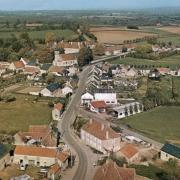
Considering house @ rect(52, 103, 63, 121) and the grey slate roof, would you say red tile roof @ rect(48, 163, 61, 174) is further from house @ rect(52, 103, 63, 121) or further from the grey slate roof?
house @ rect(52, 103, 63, 121)

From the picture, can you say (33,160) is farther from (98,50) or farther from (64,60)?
(98,50)

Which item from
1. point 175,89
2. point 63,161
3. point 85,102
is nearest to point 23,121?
point 85,102

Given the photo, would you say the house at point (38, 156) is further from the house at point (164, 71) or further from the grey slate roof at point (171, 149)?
the house at point (164, 71)

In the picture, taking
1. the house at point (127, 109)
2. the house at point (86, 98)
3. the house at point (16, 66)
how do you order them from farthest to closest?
1. the house at point (16, 66)
2. the house at point (86, 98)
3. the house at point (127, 109)

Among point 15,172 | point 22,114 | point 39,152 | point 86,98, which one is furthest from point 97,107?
point 15,172

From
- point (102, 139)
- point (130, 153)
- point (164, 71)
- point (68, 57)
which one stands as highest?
point (102, 139)

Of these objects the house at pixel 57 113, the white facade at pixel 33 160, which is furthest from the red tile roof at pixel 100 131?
the house at pixel 57 113
